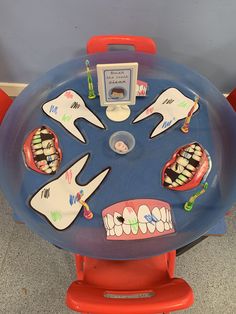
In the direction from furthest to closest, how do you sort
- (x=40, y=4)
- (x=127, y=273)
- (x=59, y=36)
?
(x=59, y=36) < (x=40, y=4) < (x=127, y=273)

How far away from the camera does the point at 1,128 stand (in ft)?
3.47

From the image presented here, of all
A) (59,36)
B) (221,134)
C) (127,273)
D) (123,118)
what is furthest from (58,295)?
(59,36)

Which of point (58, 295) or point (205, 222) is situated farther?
point (58, 295)

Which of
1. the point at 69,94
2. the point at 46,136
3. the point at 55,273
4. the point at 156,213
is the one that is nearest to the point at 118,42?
the point at 69,94

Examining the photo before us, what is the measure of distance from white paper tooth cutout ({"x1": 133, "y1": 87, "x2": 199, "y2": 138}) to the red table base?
45cm

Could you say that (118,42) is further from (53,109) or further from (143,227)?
(143,227)

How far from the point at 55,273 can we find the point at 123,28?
116cm

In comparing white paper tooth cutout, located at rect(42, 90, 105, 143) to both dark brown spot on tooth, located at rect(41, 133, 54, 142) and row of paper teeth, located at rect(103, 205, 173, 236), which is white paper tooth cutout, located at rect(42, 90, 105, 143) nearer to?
dark brown spot on tooth, located at rect(41, 133, 54, 142)

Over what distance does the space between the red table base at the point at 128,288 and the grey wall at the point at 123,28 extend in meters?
0.99

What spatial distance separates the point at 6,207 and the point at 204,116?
1058mm

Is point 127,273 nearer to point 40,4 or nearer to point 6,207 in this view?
point 6,207

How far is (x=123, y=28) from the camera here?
54.0 inches

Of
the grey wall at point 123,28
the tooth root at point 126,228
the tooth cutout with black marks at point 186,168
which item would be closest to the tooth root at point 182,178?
the tooth cutout with black marks at point 186,168

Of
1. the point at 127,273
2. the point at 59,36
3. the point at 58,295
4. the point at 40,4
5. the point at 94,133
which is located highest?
the point at 40,4
